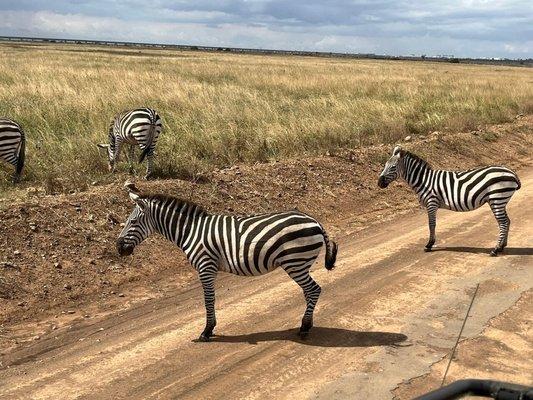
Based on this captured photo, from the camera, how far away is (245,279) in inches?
311

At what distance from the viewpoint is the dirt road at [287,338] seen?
16.5 feet

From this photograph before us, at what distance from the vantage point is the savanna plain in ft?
17.2

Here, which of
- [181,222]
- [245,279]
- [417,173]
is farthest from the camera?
[417,173]

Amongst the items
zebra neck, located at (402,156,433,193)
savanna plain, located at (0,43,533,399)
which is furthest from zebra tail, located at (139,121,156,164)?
zebra neck, located at (402,156,433,193)

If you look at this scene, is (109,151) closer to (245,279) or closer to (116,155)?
(116,155)

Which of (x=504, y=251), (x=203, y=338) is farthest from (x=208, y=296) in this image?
(x=504, y=251)

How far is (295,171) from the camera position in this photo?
498 inches

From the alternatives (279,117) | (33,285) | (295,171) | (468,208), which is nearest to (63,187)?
(33,285)

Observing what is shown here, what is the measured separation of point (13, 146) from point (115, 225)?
3573mm

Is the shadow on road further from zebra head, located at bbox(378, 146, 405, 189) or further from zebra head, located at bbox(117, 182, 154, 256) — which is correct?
zebra head, located at bbox(117, 182, 154, 256)

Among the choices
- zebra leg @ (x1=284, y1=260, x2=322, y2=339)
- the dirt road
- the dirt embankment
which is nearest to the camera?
the dirt road

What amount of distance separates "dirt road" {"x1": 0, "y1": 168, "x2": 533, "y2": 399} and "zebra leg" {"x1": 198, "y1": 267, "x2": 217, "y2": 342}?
130mm

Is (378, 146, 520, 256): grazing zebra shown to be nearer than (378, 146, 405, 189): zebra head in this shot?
Yes

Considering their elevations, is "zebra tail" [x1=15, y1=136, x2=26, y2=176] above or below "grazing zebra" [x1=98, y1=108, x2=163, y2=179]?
below
